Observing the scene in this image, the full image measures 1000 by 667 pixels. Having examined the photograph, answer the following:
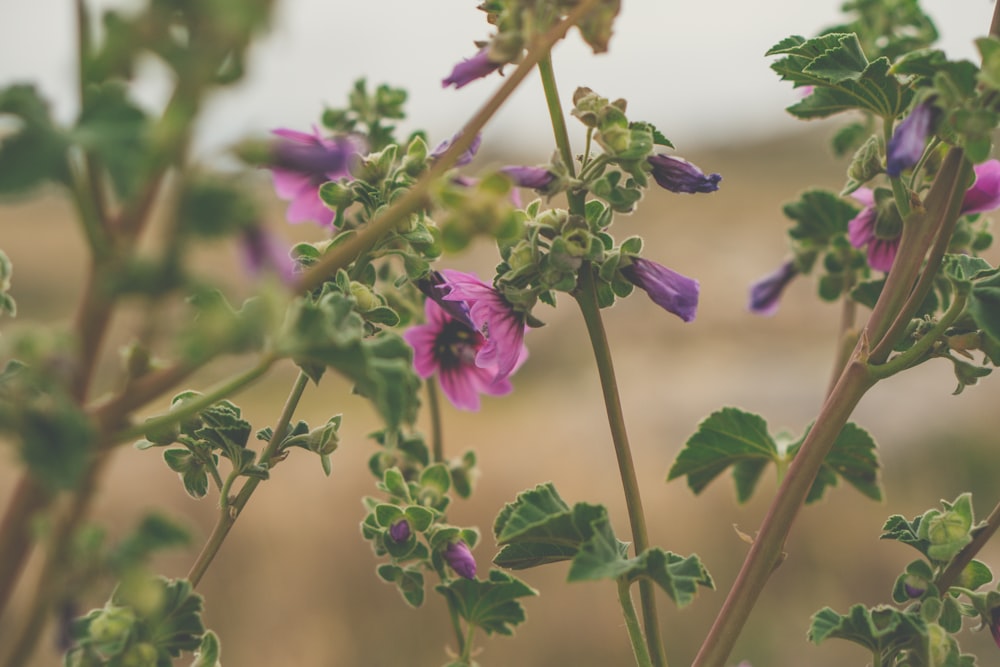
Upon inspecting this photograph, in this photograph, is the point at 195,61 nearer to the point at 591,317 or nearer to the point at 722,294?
the point at 591,317

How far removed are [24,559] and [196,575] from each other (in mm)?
300

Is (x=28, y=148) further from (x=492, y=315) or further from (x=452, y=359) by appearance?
(x=452, y=359)

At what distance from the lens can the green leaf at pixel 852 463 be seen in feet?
3.22

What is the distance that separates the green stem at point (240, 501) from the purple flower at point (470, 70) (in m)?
0.28

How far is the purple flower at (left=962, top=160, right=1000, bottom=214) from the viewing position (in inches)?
37.9

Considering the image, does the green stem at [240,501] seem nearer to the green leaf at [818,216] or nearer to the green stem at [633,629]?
the green stem at [633,629]

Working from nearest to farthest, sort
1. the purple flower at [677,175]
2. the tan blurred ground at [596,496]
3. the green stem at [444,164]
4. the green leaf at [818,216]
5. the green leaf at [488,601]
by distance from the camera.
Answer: the green stem at [444,164] < the purple flower at [677,175] < the green leaf at [488,601] < the green leaf at [818,216] < the tan blurred ground at [596,496]

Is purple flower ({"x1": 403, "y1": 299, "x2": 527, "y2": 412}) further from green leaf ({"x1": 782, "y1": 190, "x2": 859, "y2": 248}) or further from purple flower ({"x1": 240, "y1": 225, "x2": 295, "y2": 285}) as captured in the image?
purple flower ({"x1": 240, "y1": 225, "x2": 295, "y2": 285})

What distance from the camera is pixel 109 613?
1.93 ft

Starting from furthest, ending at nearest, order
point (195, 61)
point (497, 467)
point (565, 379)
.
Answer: point (565, 379) → point (497, 467) → point (195, 61)

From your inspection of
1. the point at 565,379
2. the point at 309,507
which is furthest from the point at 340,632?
the point at 565,379

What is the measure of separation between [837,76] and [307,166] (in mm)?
565

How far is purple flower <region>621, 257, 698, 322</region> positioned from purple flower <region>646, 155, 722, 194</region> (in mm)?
70

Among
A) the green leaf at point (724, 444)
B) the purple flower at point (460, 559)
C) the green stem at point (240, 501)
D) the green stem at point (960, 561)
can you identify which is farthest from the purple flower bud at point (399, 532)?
the green stem at point (960, 561)
